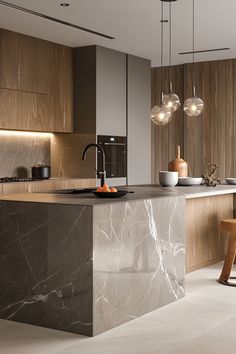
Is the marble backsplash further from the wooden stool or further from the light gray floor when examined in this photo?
the light gray floor

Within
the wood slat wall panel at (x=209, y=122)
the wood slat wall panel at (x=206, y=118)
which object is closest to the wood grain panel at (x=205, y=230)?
the wood slat wall panel at (x=209, y=122)

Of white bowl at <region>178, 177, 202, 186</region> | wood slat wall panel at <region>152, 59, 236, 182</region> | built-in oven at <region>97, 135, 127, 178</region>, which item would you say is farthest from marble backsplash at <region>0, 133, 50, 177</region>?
wood slat wall panel at <region>152, 59, 236, 182</region>

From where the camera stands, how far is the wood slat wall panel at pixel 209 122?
26.8ft

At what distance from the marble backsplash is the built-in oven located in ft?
2.46

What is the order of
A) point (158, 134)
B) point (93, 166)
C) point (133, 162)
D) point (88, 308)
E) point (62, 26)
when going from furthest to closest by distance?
point (158, 134), point (133, 162), point (93, 166), point (62, 26), point (88, 308)

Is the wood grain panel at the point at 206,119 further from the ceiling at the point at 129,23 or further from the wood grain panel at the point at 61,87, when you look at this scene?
the wood grain panel at the point at 61,87

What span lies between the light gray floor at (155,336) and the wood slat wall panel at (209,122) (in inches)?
168

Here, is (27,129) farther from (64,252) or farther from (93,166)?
(64,252)

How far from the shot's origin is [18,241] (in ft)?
12.6

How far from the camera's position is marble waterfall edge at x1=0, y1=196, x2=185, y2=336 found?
140 inches

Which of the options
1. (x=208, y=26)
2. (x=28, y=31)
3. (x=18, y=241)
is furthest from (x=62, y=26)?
(x=18, y=241)

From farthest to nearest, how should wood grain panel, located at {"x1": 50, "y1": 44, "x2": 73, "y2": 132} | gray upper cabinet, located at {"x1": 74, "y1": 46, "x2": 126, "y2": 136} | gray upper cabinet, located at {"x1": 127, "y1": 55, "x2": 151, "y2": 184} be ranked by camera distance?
gray upper cabinet, located at {"x1": 127, "y1": 55, "x2": 151, "y2": 184} → gray upper cabinet, located at {"x1": 74, "y1": 46, "x2": 126, "y2": 136} → wood grain panel, located at {"x1": 50, "y1": 44, "x2": 73, "y2": 132}

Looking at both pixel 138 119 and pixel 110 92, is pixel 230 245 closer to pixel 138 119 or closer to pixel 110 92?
pixel 110 92

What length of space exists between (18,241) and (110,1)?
247cm
